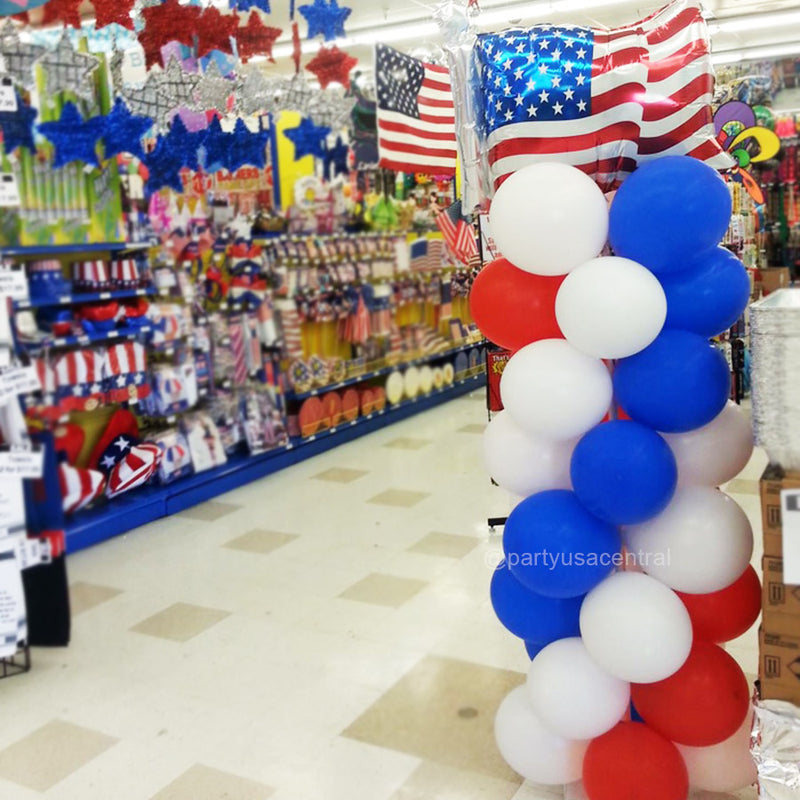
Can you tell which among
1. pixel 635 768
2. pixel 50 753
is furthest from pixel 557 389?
pixel 50 753

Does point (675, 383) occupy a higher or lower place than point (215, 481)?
higher

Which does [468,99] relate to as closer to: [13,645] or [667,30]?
[667,30]

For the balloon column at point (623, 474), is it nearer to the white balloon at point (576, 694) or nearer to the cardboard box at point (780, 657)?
the white balloon at point (576, 694)

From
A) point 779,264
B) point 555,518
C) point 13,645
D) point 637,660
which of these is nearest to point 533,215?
point 555,518

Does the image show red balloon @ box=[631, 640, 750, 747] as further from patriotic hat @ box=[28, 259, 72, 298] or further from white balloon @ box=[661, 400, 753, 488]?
patriotic hat @ box=[28, 259, 72, 298]

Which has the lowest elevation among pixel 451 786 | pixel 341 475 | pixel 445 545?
pixel 451 786

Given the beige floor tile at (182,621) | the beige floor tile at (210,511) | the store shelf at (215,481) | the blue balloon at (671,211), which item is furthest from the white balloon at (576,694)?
the beige floor tile at (210,511)

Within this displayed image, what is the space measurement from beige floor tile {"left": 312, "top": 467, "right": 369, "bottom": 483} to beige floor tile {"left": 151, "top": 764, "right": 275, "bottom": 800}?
9.06 ft

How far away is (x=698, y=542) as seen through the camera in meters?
1.86

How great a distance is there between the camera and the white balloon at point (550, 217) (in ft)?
5.77

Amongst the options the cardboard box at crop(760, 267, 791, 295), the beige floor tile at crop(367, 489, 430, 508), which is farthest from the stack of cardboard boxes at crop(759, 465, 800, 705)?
the cardboard box at crop(760, 267, 791, 295)

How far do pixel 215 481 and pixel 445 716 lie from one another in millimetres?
2127

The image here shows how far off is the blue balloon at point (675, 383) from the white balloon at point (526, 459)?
0.70 ft

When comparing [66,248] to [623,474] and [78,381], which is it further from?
[623,474]
